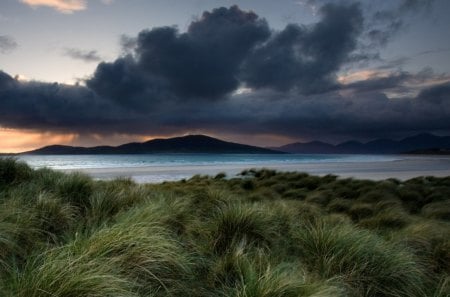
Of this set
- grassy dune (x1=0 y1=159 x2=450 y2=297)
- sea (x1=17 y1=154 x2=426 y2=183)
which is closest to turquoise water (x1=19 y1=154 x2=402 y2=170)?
sea (x1=17 y1=154 x2=426 y2=183)

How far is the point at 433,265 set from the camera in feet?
17.8

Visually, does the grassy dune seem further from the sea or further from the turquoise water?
the turquoise water

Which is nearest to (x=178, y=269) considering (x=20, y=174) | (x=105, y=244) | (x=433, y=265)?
(x=105, y=244)

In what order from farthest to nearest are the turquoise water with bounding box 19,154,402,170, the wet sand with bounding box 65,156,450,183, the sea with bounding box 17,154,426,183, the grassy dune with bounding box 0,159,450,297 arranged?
1. the turquoise water with bounding box 19,154,402,170
2. the sea with bounding box 17,154,426,183
3. the wet sand with bounding box 65,156,450,183
4. the grassy dune with bounding box 0,159,450,297

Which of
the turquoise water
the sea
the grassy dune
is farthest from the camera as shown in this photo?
the turquoise water

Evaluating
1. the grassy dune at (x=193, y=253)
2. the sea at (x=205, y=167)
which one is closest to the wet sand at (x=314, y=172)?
the sea at (x=205, y=167)

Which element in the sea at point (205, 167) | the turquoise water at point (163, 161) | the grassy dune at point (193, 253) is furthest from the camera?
the turquoise water at point (163, 161)

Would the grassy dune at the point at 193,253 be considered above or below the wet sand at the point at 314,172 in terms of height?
above

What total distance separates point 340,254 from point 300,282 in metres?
1.47

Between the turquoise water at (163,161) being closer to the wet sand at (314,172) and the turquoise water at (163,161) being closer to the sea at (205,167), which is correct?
the sea at (205,167)

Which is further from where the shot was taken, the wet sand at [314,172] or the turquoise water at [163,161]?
the turquoise water at [163,161]

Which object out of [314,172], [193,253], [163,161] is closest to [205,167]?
[314,172]

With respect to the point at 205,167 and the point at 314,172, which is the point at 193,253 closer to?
the point at 314,172

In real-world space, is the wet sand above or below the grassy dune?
below
